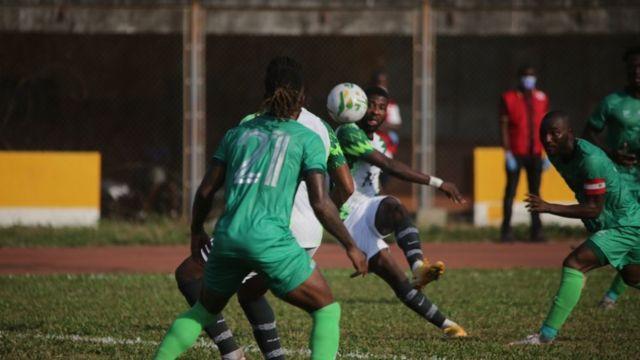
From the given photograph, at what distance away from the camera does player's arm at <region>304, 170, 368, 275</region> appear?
20.2 ft

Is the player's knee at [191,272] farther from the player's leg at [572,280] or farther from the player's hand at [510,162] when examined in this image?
the player's hand at [510,162]

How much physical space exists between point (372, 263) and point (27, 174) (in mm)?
10237

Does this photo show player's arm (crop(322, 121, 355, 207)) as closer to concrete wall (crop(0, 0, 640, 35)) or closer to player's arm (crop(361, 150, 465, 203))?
player's arm (crop(361, 150, 465, 203))

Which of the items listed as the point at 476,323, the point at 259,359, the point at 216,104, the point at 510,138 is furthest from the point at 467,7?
the point at 259,359

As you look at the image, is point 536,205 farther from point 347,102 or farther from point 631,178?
point 631,178

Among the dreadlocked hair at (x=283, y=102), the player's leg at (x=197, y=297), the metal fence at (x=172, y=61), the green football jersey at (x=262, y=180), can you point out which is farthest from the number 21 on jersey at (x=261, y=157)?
the metal fence at (x=172, y=61)

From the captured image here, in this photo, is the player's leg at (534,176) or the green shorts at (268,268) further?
the player's leg at (534,176)

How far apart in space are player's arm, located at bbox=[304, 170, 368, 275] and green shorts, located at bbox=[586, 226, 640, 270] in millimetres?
2867

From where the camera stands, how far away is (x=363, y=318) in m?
10.1

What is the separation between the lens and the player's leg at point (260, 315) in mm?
7262

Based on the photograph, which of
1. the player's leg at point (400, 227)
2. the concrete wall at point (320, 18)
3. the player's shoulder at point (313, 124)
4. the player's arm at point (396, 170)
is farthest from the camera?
the concrete wall at point (320, 18)

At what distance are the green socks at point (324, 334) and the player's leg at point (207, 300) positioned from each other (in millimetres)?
484

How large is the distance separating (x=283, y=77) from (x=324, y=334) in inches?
56.9

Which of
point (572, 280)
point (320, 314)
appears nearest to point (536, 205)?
point (572, 280)
